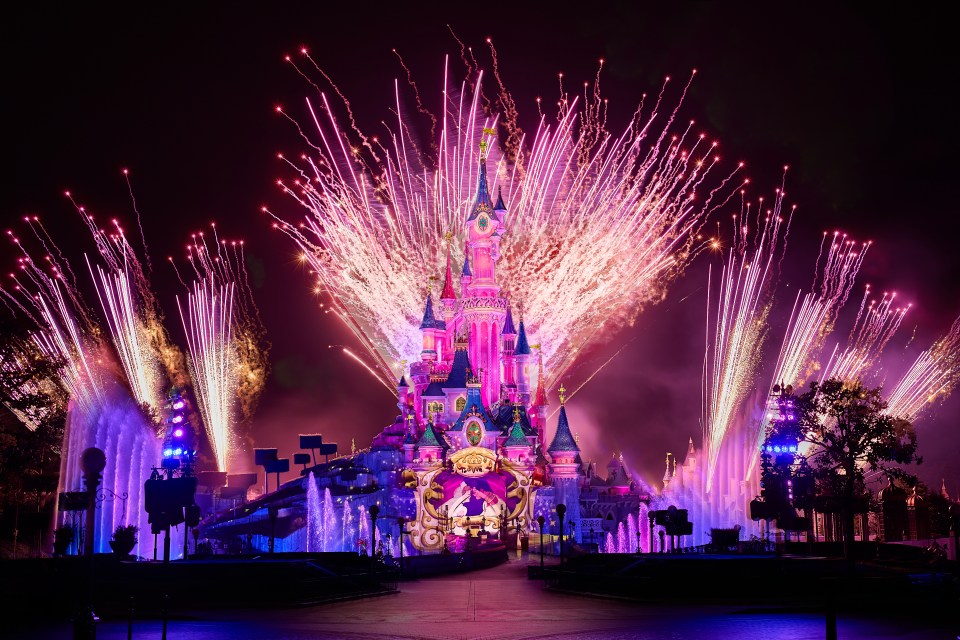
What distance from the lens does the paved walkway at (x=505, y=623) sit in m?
22.6

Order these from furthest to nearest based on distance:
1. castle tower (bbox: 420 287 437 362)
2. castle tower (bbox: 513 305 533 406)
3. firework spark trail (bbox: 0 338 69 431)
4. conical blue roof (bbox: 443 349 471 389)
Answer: castle tower (bbox: 420 287 437 362) → castle tower (bbox: 513 305 533 406) → conical blue roof (bbox: 443 349 471 389) → firework spark trail (bbox: 0 338 69 431)

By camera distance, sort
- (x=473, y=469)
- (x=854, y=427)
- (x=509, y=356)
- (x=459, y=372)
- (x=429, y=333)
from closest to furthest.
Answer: (x=854, y=427) → (x=473, y=469) → (x=459, y=372) → (x=509, y=356) → (x=429, y=333)

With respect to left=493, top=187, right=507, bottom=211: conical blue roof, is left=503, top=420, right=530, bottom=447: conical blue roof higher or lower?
lower

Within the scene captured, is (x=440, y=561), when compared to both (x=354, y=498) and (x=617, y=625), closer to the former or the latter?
(x=617, y=625)

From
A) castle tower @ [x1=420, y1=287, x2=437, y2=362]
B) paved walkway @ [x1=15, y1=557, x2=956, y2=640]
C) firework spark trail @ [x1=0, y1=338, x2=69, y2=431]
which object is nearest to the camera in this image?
paved walkway @ [x1=15, y1=557, x2=956, y2=640]

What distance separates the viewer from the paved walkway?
890 inches

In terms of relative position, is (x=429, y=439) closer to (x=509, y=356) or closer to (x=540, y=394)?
(x=509, y=356)

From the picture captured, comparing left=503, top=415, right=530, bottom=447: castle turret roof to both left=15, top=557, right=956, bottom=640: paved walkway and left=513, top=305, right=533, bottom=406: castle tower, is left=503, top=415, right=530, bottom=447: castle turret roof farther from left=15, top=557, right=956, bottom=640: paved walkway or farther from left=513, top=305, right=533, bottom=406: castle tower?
left=15, top=557, right=956, bottom=640: paved walkway

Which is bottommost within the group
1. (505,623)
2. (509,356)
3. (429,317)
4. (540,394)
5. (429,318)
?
(505,623)

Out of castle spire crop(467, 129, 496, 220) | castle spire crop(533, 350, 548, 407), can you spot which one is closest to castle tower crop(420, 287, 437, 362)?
castle spire crop(467, 129, 496, 220)

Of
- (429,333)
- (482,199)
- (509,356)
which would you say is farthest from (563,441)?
(482,199)

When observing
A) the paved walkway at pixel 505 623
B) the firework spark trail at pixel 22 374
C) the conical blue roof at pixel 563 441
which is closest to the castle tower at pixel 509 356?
the conical blue roof at pixel 563 441

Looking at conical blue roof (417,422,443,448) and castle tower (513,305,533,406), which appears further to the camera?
castle tower (513,305,533,406)

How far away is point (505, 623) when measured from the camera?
1008 inches
